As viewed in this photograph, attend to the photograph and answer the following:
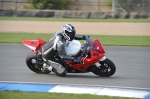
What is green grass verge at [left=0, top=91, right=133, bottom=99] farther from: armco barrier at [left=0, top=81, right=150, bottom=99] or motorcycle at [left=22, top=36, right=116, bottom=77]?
motorcycle at [left=22, top=36, right=116, bottom=77]

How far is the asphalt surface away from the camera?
9719mm

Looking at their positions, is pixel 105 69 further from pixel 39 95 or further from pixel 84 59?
pixel 39 95

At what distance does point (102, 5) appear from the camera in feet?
132

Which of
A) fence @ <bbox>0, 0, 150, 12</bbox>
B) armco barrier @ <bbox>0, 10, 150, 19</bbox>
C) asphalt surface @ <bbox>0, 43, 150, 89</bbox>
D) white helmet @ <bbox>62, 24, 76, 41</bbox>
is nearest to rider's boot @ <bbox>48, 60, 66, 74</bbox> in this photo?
asphalt surface @ <bbox>0, 43, 150, 89</bbox>

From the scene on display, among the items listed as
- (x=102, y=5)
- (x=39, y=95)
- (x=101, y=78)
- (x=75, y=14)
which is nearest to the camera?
(x=39, y=95)

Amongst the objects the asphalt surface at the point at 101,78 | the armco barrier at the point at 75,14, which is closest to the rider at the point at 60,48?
the asphalt surface at the point at 101,78

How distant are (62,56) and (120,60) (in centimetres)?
380

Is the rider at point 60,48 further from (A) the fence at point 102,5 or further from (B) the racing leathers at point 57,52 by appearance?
(A) the fence at point 102,5

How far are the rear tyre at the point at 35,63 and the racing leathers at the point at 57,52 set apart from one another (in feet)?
0.73

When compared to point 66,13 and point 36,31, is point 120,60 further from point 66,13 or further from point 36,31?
point 66,13

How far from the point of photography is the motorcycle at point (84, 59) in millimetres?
9875

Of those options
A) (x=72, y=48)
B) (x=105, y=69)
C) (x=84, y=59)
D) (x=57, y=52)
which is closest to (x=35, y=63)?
(x=57, y=52)

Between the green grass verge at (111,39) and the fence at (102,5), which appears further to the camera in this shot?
the fence at (102,5)

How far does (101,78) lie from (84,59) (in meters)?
0.68
